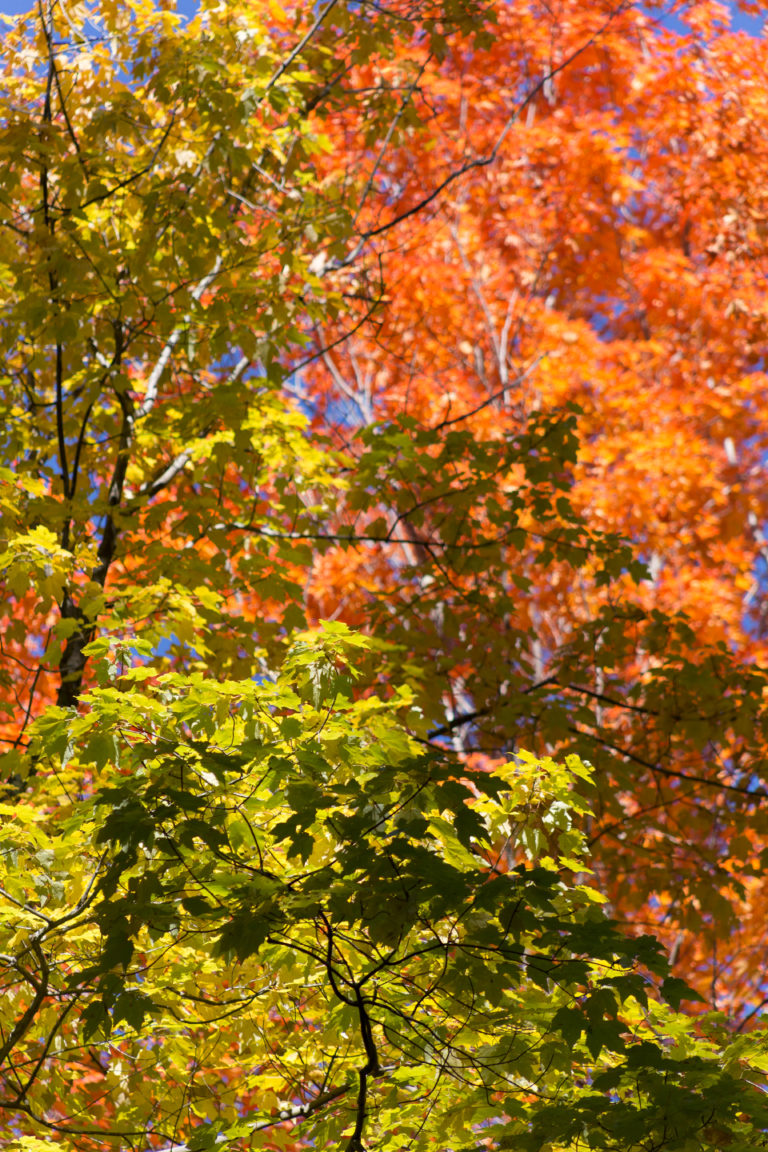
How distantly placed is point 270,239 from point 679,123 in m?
11.2

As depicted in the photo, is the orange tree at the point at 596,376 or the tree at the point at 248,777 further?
the orange tree at the point at 596,376

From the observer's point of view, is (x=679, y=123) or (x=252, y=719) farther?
(x=679, y=123)

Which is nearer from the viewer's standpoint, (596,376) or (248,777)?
(248,777)

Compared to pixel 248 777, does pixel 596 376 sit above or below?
above

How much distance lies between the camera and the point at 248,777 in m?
3.02

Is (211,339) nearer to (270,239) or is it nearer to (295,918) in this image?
(270,239)

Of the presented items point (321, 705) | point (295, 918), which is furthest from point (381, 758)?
point (295, 918)

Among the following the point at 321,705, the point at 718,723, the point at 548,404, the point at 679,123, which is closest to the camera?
the point at 321,705

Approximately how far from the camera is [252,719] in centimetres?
297

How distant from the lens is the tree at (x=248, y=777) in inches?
100

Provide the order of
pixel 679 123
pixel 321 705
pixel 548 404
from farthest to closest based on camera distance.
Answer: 1. pixel 679 123
2. pixel 548 404
3. pixel 321 705

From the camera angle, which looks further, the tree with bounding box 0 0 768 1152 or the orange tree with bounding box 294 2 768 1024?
the orange tree with bounding box 294 2 768 1024

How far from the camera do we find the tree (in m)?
2.55

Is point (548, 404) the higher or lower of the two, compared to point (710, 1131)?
higher
